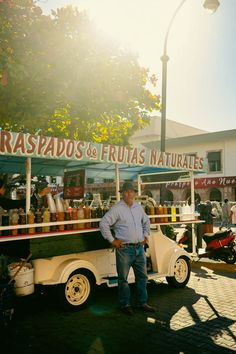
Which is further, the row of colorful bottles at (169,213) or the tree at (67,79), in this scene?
the tree at (67,79)

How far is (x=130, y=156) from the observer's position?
276 inches

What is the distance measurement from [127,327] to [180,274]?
107 inches

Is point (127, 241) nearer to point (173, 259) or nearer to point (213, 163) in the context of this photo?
point (173, 259)

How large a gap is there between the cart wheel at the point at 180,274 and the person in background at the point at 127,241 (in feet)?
5.38

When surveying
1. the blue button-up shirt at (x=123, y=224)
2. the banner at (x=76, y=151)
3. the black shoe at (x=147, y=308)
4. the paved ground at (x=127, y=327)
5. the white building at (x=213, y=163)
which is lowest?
the paved ground at (x=127, y=327)

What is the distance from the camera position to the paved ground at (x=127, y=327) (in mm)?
4324

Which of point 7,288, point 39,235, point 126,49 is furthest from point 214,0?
point 7,288

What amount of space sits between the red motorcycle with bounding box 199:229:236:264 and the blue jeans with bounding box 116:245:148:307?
466 cm

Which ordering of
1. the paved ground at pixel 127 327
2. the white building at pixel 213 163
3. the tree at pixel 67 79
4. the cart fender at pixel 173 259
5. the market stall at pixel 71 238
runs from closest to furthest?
1. the paved ground at pixel 127 327
2. the market stall at pixel 71 238
3. the cart fender at pixel 173 259
4. the tree at pixel 67 79
5. the white building at pixel 213 163

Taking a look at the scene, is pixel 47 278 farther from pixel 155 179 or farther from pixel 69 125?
pixel 69 125

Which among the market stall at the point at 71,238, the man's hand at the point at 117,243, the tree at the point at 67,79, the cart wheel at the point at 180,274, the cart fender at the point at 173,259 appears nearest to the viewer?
the market stall at the point at 71,238

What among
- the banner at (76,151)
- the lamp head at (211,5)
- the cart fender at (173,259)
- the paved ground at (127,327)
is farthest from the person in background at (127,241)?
the lamp head at (211,5)

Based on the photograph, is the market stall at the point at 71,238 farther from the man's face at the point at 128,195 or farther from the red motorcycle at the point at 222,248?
the red motorcycle at the point at 222,248

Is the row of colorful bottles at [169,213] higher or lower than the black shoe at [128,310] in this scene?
higher
